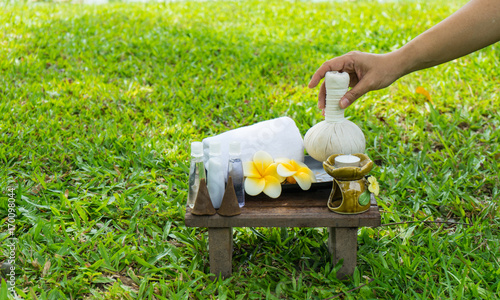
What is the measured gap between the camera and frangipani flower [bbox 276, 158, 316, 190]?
198 cm

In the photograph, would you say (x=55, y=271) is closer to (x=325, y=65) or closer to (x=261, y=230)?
(x=261, y=230)

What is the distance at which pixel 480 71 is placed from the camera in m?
4.27

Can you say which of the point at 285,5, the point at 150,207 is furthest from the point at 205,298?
the point at 285,5

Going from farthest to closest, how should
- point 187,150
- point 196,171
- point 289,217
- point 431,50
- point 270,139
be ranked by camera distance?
point 187,150 < point 270,139 < point 431,50 < point 196,171 < point 289,217

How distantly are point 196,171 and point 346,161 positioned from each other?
59cm

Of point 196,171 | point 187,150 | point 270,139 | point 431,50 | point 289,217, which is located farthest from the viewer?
point 187,150

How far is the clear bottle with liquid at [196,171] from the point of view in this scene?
1926 mm

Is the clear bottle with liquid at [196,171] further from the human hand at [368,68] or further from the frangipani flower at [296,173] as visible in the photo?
the human hand at [368,68]

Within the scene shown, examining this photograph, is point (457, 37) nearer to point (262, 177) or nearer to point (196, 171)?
point (262, 177)

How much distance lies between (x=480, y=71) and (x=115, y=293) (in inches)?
143

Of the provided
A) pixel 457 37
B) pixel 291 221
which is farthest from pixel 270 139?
pixel 457 37

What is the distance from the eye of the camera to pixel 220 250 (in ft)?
6.57

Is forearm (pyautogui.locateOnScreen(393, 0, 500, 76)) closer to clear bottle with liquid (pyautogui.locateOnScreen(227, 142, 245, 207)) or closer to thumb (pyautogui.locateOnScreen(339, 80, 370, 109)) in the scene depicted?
thumb (pyautogui.locateOnScreen(339, 80, 370, 109))

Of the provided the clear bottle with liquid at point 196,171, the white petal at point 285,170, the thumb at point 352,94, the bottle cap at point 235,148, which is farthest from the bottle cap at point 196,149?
the thumb at point 352,94
